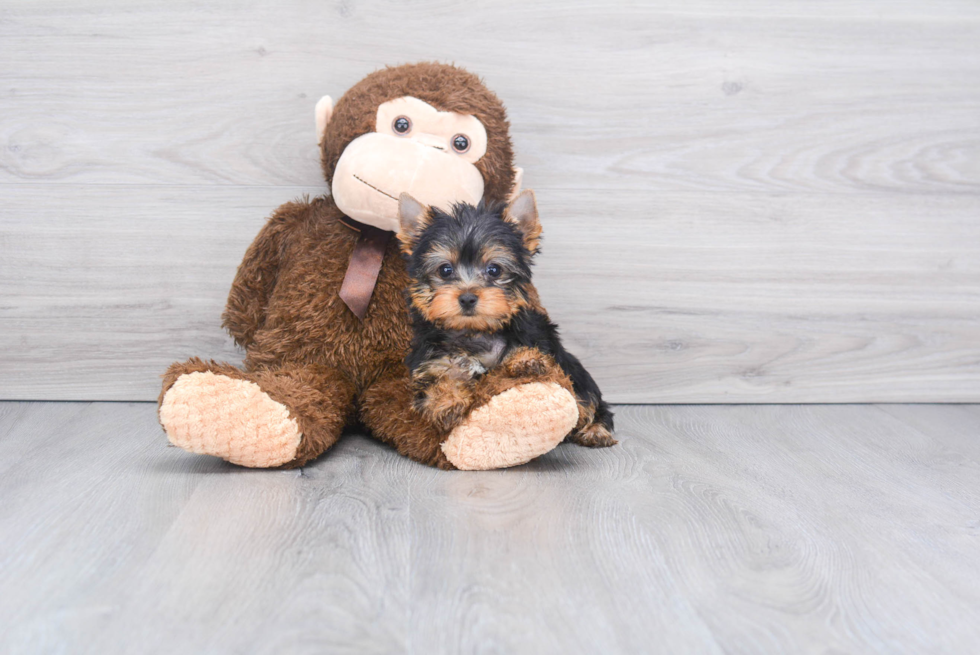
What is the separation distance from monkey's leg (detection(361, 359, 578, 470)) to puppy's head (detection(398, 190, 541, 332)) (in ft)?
0.39

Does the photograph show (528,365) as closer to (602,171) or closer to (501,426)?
(501,426)

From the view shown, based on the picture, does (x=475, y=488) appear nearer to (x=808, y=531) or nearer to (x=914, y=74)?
(x=808, y=531)

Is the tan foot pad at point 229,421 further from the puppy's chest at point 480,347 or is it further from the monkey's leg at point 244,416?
the puppy's chest at point 480,347

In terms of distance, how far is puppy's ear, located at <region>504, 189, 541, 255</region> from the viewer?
1388 millimetres

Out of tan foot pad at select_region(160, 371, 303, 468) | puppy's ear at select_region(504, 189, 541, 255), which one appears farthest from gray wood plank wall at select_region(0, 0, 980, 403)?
tan foot pad at select_region(160, 371, 303, 468)

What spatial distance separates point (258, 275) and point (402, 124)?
477mm

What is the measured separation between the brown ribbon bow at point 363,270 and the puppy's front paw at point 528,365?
0.39m

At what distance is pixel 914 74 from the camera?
191 centimetres

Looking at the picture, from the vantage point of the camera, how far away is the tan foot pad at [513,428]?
4.29 feet

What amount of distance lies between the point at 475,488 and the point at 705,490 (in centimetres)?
41

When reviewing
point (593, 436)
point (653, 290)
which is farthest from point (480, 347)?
point (653, 290)

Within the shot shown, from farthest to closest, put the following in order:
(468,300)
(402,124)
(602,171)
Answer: (602,171) → (402,124) → (468,300)

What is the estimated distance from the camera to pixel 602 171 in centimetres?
189

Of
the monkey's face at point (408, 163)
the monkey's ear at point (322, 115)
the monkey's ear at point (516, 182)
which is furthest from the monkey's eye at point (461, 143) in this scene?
the monkey's ear at point (322, 115)
